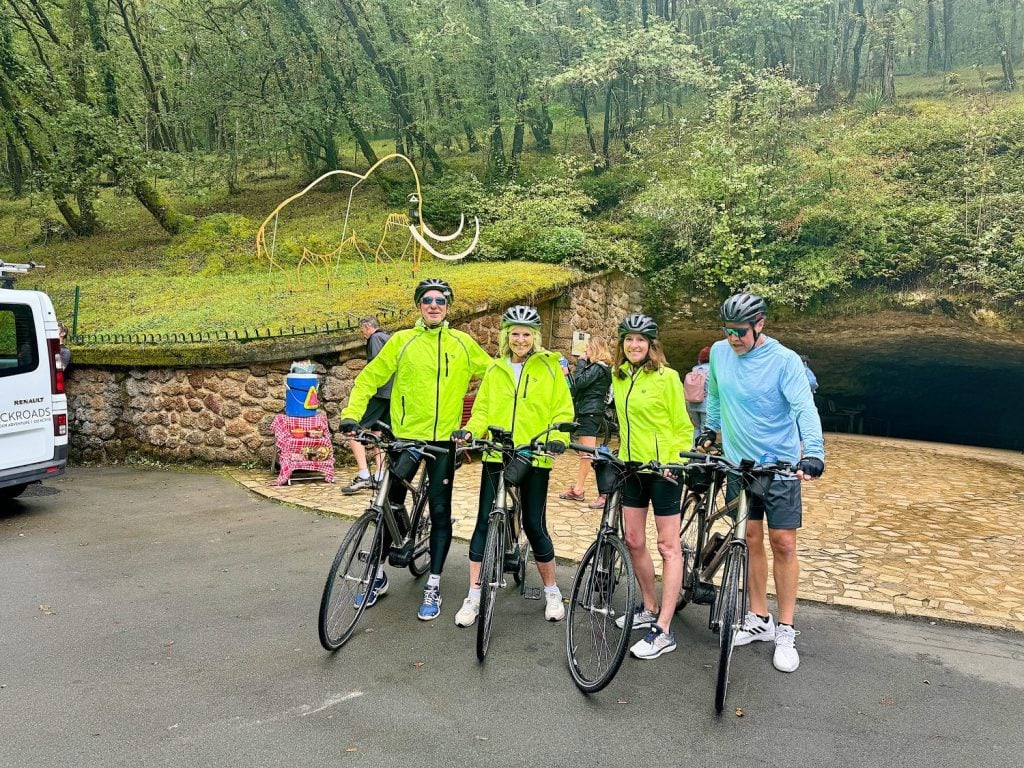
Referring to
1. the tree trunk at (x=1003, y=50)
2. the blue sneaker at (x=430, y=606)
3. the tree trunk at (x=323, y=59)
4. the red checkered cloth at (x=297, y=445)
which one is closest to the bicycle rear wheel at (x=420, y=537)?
the blue sneaker at (x=430, y=606)

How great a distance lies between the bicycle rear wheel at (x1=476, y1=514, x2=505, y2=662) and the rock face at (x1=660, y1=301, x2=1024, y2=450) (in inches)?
430

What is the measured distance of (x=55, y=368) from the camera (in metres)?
7.41

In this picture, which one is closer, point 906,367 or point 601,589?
point 601,589

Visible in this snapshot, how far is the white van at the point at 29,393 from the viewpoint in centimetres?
695

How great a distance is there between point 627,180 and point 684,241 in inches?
134

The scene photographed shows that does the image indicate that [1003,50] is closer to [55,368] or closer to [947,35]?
[947,35]

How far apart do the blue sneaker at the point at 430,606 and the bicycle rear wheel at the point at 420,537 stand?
0.30m

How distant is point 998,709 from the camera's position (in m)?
3.69

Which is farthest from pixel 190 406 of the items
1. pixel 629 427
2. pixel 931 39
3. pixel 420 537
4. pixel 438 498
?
pixel 931 39

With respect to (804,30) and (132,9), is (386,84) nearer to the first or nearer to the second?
(132,9)

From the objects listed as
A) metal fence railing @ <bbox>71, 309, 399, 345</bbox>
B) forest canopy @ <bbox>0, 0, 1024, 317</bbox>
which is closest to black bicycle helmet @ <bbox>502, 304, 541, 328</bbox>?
metal fence railing @ <bbox>71, 309, 399, 345</bbox>

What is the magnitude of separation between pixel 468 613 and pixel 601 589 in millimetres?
902

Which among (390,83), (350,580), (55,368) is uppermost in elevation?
(390,83)

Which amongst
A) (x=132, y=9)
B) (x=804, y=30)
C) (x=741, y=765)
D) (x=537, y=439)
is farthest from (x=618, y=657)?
(x=804, y=30)
